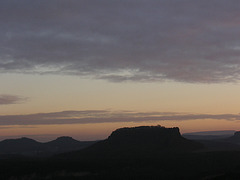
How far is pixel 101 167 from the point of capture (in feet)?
614

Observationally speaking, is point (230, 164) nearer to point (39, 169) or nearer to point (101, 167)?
point (101, 167)

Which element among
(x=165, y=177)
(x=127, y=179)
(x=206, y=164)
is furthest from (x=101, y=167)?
(x=206, y=164)

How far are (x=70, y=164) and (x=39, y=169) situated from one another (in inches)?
657

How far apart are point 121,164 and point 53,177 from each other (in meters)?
37.2

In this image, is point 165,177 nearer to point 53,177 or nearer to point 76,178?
point 76,178

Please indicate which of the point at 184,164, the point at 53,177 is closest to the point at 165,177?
the point at 184,164

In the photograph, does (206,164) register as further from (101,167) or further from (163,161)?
(101,167)

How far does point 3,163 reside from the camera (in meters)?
196

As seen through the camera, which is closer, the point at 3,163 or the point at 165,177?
the point at 165,177

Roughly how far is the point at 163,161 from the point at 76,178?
4998 centimetres

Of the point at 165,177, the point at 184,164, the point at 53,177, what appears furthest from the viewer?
the point at 184,164

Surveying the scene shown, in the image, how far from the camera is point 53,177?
17488 cm

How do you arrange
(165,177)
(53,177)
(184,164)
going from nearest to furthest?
1. (165,177)
2. (53,177)
3. (184,164)

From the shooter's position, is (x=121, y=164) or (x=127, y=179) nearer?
(x=127, y=179)
